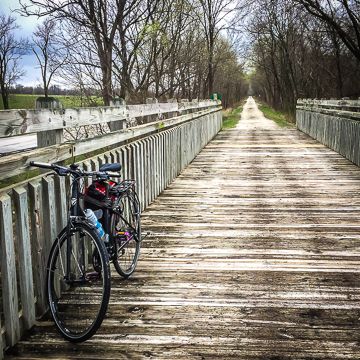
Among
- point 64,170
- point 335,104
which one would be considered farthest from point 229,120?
point 64,170

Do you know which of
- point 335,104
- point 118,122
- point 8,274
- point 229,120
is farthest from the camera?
point 229,120

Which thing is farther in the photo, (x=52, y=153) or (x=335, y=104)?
(x=335, y=104)

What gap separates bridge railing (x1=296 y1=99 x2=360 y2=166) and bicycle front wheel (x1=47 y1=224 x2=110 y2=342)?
27.8ft

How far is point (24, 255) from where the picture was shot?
3098 millimetres

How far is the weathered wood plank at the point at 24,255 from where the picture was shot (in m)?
3.04

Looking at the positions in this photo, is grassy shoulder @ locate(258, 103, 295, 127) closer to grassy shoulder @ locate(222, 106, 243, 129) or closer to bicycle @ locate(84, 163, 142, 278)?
grassy shoulder @ locate(222, 106, 243, 129)

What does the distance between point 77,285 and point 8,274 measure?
0.65 meters

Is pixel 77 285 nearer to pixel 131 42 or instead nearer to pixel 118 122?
pixel 118 122

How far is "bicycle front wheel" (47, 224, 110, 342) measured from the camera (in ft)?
9.87

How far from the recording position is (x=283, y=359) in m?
2.79

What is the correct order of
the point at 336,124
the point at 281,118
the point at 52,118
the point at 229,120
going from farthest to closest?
the point at 281,118, the point at 229,120, the point at 336,124, the point at 52,118

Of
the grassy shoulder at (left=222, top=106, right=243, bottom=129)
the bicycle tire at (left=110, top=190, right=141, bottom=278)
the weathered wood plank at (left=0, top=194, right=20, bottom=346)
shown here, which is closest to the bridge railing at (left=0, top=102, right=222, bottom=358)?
the weathered wood plank at (left=0, top=194, right=20, bottom=346)

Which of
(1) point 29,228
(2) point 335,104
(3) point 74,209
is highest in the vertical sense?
(2) point 335,104

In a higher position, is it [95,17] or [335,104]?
[95,17]
